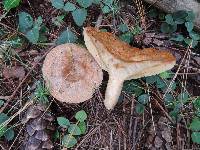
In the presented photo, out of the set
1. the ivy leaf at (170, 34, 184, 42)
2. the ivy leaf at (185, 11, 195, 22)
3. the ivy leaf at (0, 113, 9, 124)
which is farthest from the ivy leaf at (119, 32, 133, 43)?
the ivy leaf at (0, 113, 9, 124)

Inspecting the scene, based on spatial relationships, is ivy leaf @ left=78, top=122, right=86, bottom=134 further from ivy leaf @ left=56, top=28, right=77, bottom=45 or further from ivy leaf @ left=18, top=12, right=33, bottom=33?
ivy leaf @ left=18, top=12, right=33, bottom=33

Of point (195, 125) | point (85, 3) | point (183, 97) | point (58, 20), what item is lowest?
point (195, 125)

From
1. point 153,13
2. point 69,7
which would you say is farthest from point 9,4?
point 153,13

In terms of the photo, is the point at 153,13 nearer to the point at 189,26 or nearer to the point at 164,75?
the point at 189,26

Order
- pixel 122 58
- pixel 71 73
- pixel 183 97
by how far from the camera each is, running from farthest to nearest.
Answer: pixel 183 97 → pixel 71 73 → pixel 122 58

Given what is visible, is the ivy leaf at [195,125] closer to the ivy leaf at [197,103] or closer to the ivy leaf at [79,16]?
the ivy leaf at [197,103]

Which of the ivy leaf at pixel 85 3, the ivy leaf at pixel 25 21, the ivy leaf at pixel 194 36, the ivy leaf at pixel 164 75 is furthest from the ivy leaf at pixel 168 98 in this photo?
the ivy leaf at pixel 25 21
